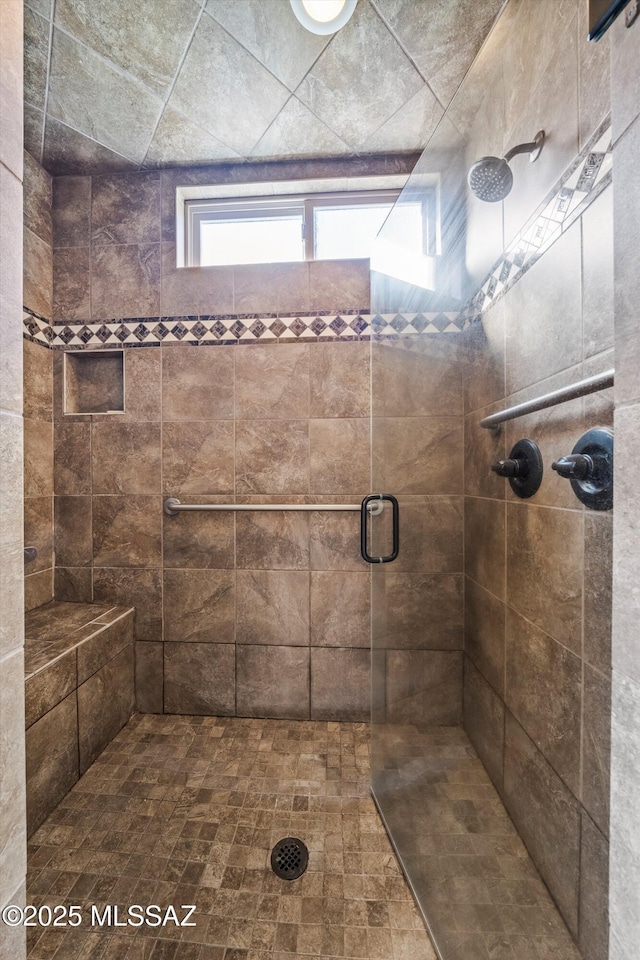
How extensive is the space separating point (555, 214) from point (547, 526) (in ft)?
2.01

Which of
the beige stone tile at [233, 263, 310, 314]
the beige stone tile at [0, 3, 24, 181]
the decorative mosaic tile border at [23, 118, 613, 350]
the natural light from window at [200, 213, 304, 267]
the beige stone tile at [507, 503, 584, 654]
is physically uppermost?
the natural light from window at [200, 213, 304, 267]

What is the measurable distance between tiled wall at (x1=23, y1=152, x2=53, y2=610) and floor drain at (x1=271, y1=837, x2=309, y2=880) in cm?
140

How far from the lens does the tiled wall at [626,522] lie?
→ 377 millimetres

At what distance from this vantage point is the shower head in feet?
2.44

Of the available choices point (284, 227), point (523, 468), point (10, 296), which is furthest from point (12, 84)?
point (284, 227)

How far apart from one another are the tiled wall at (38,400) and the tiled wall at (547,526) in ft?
5.98

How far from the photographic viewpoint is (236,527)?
1.67m

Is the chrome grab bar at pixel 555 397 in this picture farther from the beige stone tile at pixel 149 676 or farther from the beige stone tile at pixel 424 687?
the beige stone tile at pixel 149 676

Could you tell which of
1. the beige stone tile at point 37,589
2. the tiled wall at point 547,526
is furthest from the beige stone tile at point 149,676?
the tiled wall at point 547,526

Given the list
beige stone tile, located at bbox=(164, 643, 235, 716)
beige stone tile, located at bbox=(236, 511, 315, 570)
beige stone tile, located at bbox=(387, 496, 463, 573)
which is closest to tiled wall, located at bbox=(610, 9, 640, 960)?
beige stone tile, located at bbox=(387, 496, 463, 573)

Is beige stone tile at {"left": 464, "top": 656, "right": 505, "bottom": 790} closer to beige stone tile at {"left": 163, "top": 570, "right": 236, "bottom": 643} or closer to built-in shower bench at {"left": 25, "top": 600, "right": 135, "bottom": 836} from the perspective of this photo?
beige stone tile at {"left": 163, "top": 570, "right": 236, "bottom": 643}

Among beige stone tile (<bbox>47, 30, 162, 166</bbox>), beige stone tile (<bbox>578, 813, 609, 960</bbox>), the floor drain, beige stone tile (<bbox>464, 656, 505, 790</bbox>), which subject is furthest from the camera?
beige stone tile (<bbox>47, 30, 162, 166</bbox>)

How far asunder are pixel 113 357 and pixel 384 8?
5.36 feet

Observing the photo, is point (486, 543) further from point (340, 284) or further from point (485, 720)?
point (340, 284)
